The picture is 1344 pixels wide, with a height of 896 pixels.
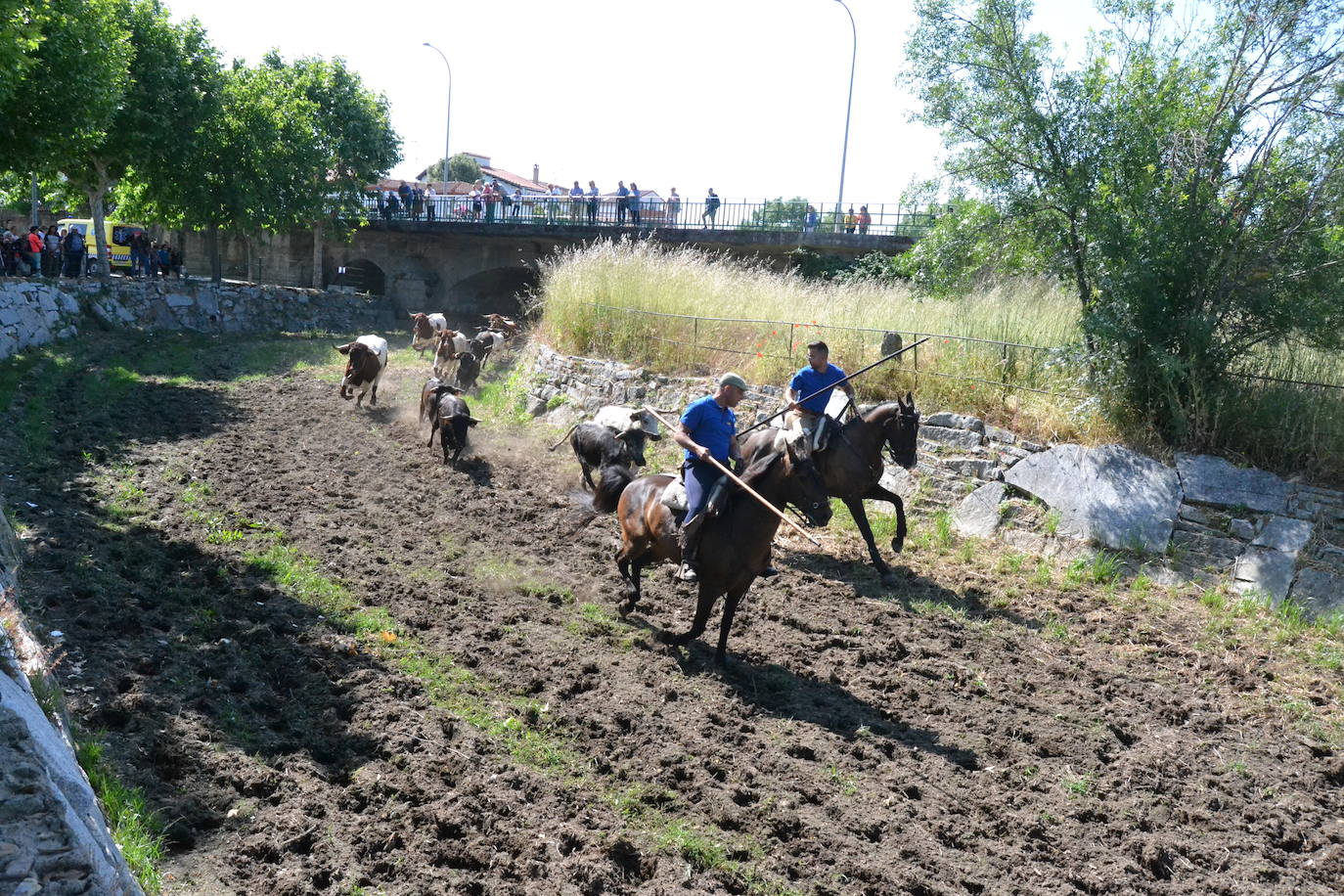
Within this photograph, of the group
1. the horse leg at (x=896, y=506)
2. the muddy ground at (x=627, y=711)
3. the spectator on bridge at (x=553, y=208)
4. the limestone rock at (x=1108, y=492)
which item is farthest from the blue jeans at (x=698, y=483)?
the spectator on bridge at (x=553, y=208)

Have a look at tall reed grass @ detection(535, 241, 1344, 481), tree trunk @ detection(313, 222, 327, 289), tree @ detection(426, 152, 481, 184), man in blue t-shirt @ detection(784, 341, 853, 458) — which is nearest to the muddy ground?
man in blue t-shirt @ detection(784, 341, 853, 458)

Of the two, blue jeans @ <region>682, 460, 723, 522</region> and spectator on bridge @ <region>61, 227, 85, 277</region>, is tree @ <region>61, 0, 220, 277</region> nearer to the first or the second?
spectator on bridge @ <region>61, 227, 85, 277</region>

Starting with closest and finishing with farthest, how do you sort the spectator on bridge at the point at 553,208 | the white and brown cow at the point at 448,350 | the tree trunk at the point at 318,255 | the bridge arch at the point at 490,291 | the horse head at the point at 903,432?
the horse head at the point at 903,432, the white and brown cow at the point at 448,350, the spectator on bridge at the point at 553,208, the tree trunk at the point at 318,255, the bridge arch at the point at 490,291

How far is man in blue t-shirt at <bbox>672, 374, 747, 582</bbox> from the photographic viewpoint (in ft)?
25.3

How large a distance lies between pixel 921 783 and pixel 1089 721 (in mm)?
1944

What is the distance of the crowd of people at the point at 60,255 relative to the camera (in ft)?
87.7

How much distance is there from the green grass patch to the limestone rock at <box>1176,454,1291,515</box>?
9.95m

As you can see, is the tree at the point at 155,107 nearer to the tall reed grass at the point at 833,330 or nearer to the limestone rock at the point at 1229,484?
the tall reed grass at the point at 833,330

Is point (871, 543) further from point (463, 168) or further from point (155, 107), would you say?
point (463, 168)

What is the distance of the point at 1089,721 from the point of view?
23.8 feet

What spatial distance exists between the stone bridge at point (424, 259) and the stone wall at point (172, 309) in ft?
10.0

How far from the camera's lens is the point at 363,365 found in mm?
18344

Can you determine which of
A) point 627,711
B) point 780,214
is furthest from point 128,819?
point 780,214

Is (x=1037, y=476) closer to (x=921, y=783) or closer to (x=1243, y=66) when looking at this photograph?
(x=1243, y=66)
